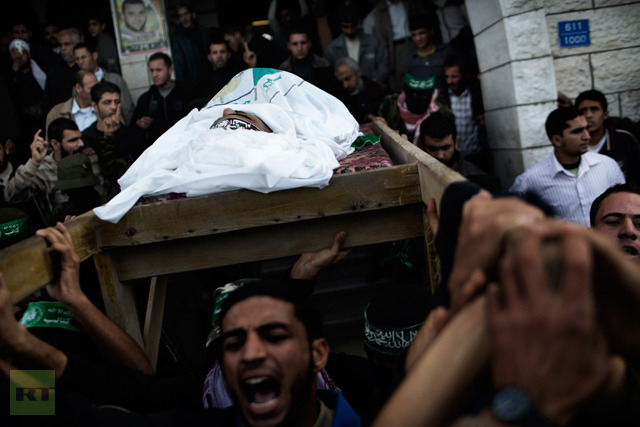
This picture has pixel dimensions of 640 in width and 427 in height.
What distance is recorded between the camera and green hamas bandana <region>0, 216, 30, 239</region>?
2.61 m

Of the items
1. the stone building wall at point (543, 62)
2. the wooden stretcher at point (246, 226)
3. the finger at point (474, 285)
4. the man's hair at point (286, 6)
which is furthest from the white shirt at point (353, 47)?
the finger at point (474, 285)

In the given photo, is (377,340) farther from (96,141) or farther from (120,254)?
(96,141)

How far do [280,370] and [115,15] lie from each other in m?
6.15

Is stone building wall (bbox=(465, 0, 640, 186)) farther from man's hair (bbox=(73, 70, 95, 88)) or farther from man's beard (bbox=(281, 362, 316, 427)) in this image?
man's hair (bbox=(73, 70, 95, 88))

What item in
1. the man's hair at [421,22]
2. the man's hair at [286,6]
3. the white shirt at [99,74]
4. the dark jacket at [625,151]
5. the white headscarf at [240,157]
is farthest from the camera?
the man's hair at [286,6]

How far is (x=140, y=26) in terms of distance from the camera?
21.7 ft

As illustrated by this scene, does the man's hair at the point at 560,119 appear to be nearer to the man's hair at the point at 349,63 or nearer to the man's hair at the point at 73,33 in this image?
the man's hair at the point at 349,63

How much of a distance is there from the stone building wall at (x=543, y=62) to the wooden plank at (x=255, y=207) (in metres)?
2.97

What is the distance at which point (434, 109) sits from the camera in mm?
5152

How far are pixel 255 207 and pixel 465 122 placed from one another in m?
3.83

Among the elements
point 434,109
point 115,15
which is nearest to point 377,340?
point 434,109

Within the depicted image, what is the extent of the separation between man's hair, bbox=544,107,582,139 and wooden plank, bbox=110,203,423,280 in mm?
2322

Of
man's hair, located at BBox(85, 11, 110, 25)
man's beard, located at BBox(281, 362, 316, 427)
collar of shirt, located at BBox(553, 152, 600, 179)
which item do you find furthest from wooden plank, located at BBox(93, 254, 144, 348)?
man's hair, located at BBox(85, 11, 110, 25)

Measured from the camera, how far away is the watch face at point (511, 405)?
85 cm
